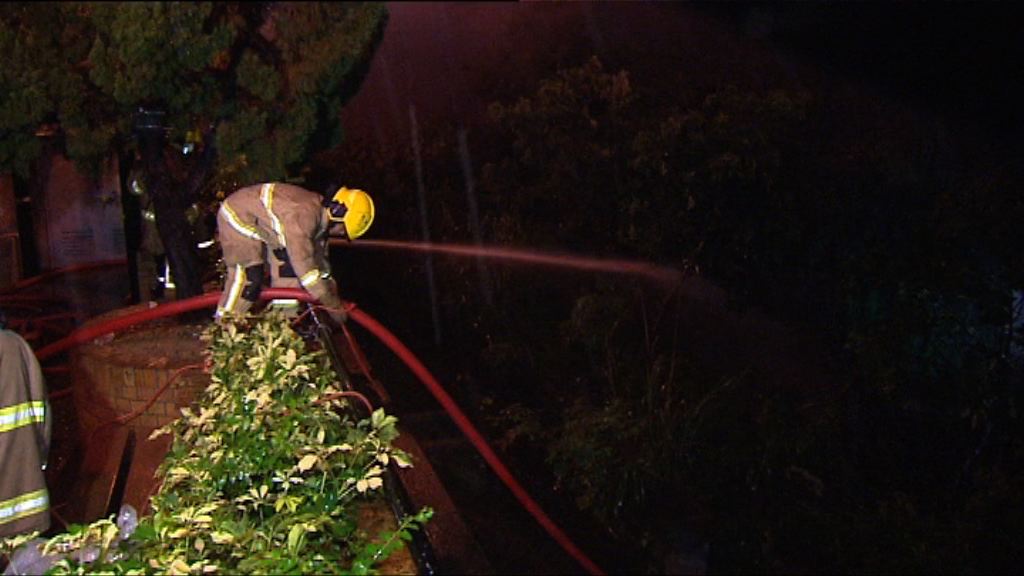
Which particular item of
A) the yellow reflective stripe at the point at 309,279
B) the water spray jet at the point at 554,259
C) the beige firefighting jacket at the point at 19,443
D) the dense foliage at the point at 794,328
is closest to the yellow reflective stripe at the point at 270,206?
the yellow reflective stripe at the point at 309,279

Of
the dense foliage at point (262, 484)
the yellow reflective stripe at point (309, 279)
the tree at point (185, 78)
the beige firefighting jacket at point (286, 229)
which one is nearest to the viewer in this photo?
the dense foliage at point (262, 484)

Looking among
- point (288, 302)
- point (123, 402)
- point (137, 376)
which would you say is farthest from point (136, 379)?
point (288, 302)

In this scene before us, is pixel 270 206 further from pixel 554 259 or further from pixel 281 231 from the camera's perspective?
pixel 554 259

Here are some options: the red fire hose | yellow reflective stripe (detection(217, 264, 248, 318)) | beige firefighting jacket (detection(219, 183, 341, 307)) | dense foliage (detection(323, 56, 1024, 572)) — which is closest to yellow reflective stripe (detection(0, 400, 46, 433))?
beige firefighting jacket (detection(219, 183, 341, 307))

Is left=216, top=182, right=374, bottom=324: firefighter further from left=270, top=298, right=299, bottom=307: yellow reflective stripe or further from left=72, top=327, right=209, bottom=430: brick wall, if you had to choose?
left=72, top=327, right=209, bottom=430: brick wall

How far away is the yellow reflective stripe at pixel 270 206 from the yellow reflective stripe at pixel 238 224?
196 mm

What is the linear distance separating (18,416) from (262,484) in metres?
1.19

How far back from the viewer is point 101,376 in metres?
5.89

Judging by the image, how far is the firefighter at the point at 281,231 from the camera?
5195mm

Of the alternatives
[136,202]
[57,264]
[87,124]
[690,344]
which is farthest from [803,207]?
[57,264]

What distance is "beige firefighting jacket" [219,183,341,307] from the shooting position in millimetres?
5160

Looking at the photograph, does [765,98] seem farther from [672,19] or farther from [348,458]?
[348,458]

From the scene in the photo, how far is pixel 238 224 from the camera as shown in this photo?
5.50 metres

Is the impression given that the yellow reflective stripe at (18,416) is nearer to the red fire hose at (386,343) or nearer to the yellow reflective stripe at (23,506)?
the yellow reflective stripe at (23,506)
